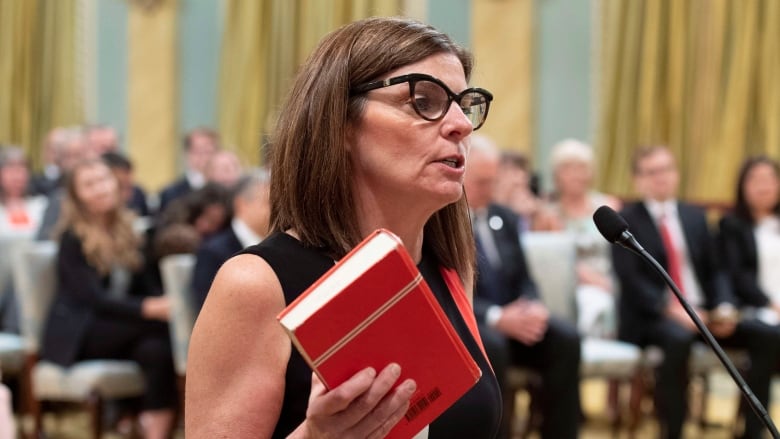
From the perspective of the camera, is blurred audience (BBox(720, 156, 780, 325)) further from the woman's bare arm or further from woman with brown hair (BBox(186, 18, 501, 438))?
the woman's bare arm

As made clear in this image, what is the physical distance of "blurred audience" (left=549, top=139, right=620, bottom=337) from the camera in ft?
20.8

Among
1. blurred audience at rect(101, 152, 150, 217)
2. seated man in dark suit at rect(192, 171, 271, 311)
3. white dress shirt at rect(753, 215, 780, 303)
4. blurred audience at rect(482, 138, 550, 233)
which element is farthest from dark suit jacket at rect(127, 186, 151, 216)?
white dress shirt at rect(753, 215, 780, 303)

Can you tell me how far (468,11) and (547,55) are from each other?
2.41 ft

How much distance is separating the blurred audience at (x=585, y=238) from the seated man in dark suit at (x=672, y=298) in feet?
0.85

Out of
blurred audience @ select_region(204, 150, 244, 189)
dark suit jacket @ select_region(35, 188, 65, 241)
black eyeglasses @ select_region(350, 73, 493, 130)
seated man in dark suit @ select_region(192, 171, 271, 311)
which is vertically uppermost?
black eyeglasses @ select_region(350, 73, 493, 130)

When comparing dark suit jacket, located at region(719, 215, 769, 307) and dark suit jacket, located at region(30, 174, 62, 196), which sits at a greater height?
dark suit jacket, located at region(719, 215, 769, 307)

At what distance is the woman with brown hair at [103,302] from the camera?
5.41m

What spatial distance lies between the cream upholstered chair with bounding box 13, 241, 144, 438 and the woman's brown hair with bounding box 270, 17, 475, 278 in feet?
12.5

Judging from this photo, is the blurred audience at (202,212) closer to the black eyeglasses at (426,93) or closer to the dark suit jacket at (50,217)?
the dark suit jacket at (50,217)

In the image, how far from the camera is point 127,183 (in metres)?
7.29

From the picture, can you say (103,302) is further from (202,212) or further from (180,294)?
(202,212)

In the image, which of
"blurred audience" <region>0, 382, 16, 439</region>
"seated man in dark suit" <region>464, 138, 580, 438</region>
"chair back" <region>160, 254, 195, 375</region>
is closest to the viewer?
"blurred audience" <region>0, 382, 16, 439</region>

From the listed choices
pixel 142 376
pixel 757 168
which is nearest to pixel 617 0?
pixel 757 168

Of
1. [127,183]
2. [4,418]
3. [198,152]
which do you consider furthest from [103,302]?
[4,418]
